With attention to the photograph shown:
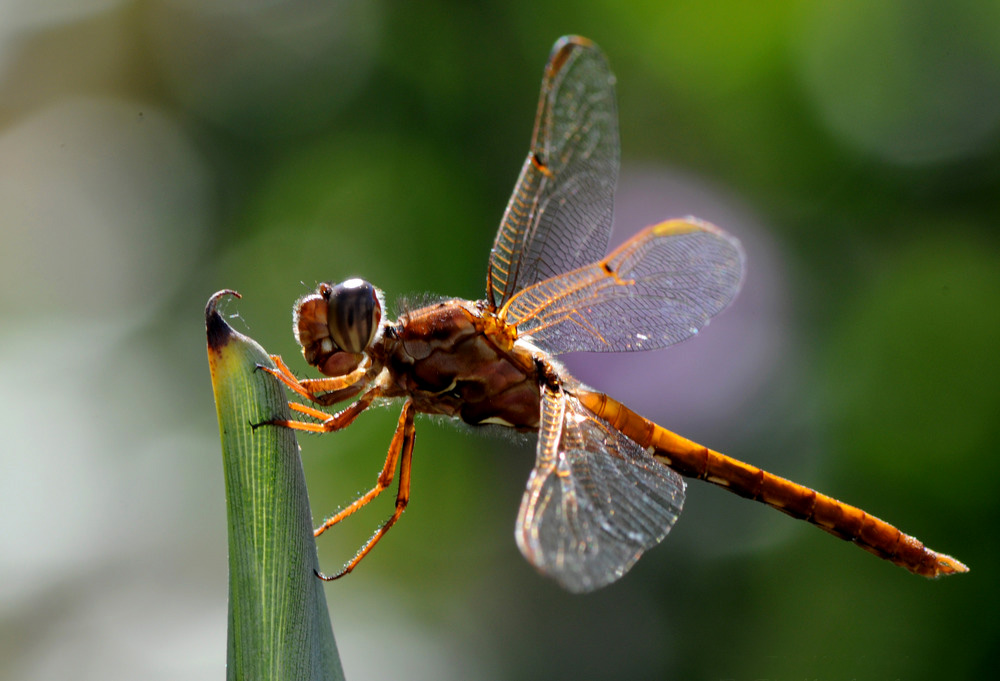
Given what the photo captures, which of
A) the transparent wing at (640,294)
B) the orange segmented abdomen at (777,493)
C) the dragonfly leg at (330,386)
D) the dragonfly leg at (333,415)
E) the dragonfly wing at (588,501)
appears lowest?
the orange segmented abdomen at (777,493)

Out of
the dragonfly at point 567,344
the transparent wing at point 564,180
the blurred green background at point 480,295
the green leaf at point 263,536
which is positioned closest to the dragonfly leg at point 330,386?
the dragonfly at point 567,344

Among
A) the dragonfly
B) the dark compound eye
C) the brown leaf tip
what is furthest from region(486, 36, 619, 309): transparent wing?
the brown leaf tip

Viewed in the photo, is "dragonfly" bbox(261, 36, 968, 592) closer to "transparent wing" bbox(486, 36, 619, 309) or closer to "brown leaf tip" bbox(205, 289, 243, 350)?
"transparent wing" bbox(486, 36, 619, 309)

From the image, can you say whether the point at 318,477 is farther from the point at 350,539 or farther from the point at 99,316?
the point at 99,316

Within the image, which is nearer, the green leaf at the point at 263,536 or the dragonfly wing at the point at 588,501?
the green leaf at the point at 263,536

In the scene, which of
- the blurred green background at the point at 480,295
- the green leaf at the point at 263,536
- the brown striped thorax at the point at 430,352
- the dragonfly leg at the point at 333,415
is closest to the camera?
the green leaf at the point at 263,536

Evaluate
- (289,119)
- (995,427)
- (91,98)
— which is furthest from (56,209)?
(995,427)

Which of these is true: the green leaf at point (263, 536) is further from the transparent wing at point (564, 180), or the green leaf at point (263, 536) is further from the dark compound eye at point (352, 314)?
the transparent wing at point (564, 180)
